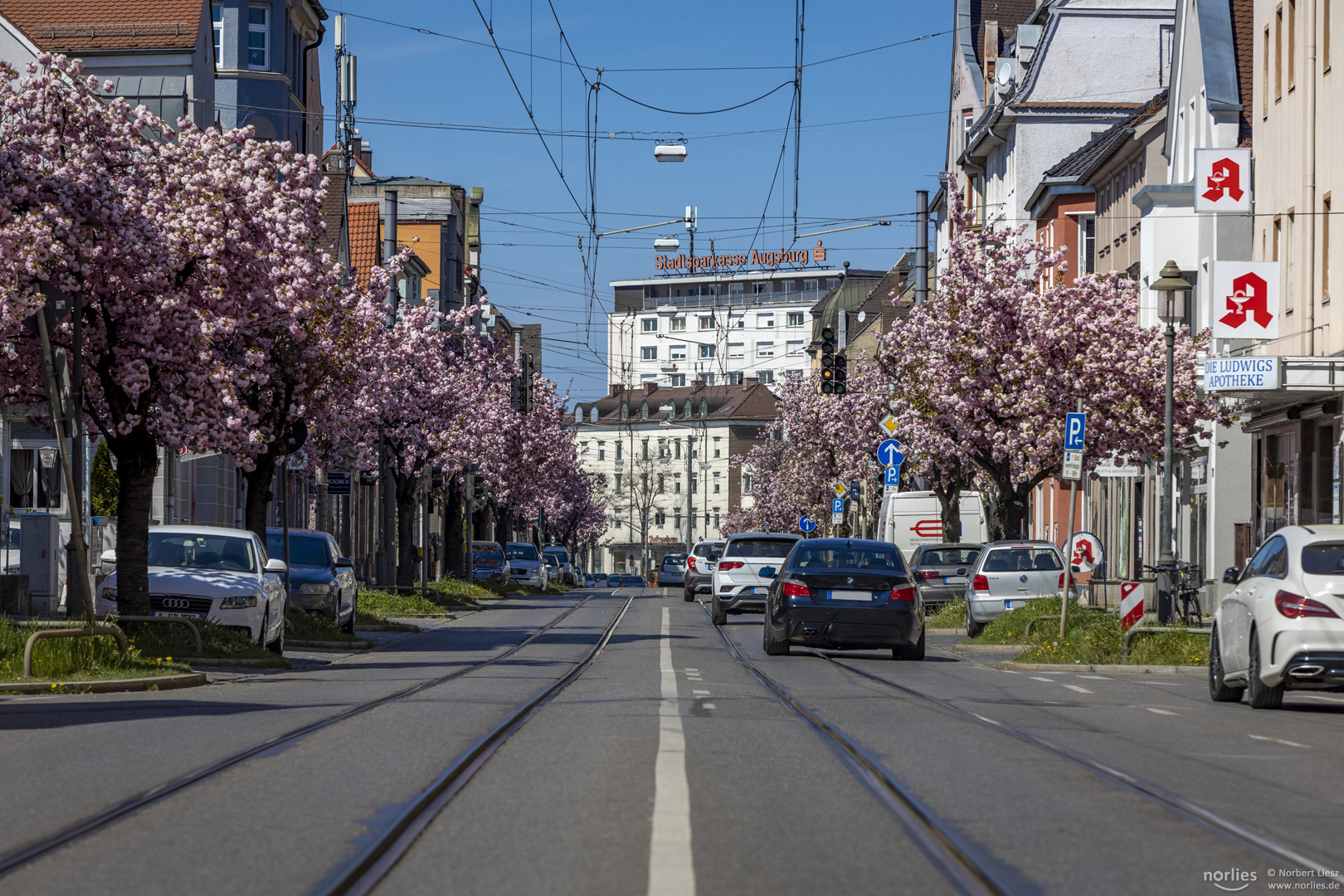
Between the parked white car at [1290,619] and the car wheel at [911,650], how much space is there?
275 inches

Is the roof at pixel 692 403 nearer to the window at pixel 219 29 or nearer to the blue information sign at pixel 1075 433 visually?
the window at pixel 219 29

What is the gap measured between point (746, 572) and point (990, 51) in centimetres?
4670

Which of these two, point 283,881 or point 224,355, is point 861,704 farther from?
point 224,355

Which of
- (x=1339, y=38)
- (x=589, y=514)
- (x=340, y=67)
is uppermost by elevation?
(x=340, y=67)

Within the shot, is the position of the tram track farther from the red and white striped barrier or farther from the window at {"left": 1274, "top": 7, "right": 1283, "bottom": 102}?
the window at {"left": 1274, "top": 7, "right": 1283, "bottom": 102}

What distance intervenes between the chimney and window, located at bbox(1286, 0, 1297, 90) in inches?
1683

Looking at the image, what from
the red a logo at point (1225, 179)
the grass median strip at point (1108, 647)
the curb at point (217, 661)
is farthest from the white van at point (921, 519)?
the curb at point (217, 661)

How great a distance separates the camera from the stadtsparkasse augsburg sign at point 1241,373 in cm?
2967

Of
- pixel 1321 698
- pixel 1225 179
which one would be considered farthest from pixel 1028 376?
pixel 1321 698

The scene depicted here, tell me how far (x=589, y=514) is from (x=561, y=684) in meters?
116

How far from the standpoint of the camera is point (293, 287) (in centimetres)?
2508

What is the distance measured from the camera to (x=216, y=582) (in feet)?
72.9

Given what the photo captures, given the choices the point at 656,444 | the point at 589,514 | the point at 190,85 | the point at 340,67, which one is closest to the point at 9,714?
the point at 190,85

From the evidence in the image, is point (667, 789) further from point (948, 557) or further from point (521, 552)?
point (521, 552)
